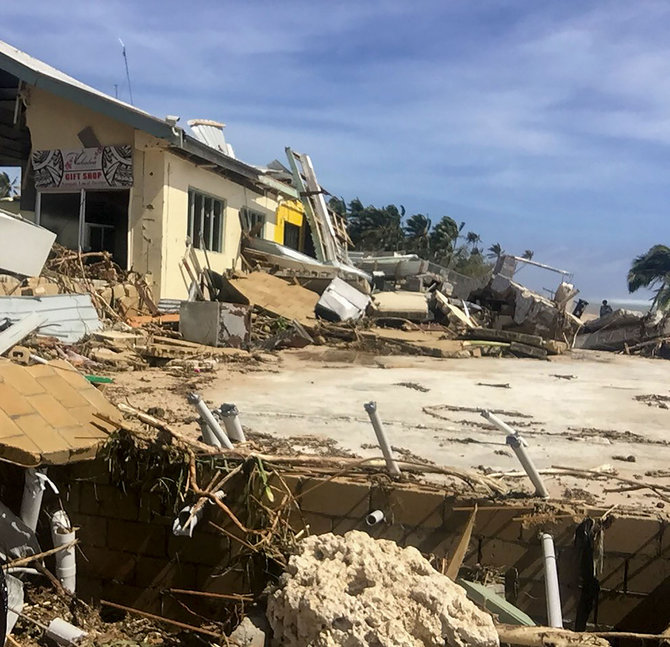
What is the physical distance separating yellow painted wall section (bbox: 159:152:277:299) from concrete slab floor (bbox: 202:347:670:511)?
4.07 meters

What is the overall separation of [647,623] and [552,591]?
77 centimetres

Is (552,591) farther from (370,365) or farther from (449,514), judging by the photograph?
(370,365)

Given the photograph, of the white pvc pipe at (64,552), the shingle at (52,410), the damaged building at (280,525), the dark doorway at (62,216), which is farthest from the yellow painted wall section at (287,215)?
the white pvc pipe at (64,552)

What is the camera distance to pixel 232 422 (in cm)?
402

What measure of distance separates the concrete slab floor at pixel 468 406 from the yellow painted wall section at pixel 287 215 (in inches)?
384

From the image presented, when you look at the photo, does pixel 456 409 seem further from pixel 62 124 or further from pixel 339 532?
pixel 62 124

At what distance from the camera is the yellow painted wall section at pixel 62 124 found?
40.4 ft

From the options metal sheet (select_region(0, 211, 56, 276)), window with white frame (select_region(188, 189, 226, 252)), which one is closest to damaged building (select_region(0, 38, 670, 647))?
metal sheet (select_region(0, 211, 56, 276))

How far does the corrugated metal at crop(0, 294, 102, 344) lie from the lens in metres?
8.04

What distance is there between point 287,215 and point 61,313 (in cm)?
1193

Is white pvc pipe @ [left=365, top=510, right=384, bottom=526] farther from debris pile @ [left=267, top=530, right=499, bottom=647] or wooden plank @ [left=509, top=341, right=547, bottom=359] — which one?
wooden plank @ [left=509, top=341, right=547, bottom=359]

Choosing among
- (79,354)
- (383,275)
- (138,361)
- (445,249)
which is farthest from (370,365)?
(445,249)

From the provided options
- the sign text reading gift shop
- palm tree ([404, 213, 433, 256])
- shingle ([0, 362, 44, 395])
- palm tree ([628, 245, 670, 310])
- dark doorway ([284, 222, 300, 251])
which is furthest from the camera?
palm tree ([404, 213, 433, 256])

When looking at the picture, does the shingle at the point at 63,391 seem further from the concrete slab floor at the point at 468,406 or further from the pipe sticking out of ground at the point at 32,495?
the concrete slab floor at the point at 468,406
